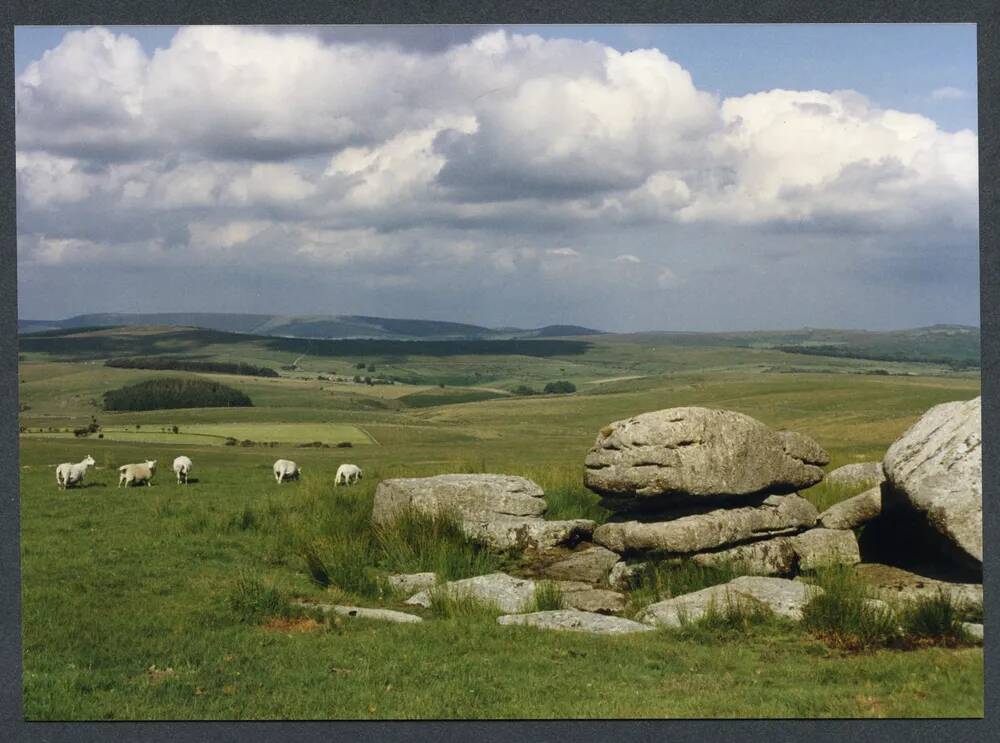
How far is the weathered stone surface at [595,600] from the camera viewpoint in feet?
41.4

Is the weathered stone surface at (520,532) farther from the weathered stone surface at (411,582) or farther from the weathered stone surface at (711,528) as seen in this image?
the weathered stone surface at (411,582)

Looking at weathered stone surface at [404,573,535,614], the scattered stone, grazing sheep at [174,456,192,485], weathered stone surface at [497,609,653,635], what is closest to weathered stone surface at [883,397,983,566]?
the scattered stone

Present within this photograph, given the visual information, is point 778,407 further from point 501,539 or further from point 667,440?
point 501,539

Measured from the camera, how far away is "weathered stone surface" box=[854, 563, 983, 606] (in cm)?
1143

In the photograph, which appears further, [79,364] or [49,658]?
[79,364]

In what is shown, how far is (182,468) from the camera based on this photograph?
15.9 m

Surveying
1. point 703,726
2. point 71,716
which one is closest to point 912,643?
point 703,726

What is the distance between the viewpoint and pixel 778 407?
1764 centimetres

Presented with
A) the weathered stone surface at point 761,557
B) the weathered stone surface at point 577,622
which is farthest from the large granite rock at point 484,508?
the weathered stone surface at point 577,622

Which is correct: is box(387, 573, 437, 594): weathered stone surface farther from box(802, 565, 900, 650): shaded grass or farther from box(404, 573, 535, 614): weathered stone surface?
box(802, 565, 900, 650): shaded grass

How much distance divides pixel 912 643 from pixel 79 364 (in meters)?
11.6

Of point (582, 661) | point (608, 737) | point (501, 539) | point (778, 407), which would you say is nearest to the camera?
point (608, 737)

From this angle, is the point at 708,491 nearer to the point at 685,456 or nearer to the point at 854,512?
the point at 685,456

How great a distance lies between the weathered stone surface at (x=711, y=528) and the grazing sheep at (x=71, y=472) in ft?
26.2
